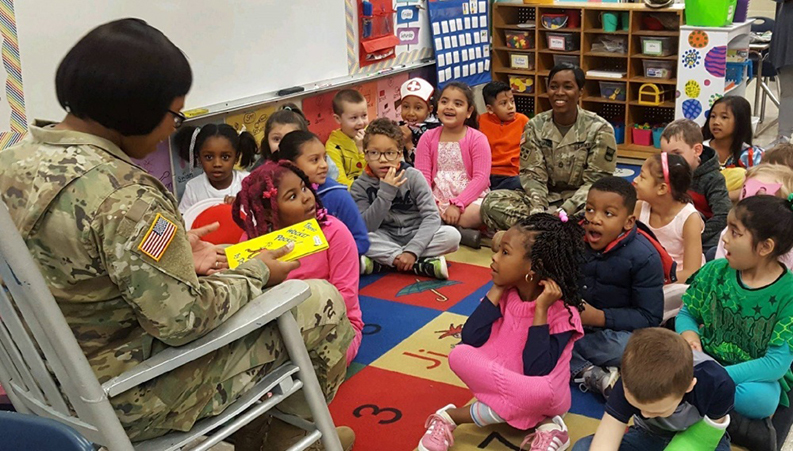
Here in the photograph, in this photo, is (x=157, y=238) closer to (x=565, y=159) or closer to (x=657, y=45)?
(x=565, y=159)

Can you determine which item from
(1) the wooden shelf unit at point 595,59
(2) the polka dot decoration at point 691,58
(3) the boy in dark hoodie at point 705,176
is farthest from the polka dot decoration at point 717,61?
(3) the boy in dark hoodie at point 705,176

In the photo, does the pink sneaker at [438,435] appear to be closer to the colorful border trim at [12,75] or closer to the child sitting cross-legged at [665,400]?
the child sitting cross-legged at [665,400]

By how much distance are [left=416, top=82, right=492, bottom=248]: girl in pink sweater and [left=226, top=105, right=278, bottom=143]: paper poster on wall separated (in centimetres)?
92

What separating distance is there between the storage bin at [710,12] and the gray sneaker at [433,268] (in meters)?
2.99

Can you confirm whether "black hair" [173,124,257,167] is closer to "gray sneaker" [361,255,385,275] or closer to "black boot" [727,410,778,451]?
"gray sneaker" [361,255,385,275]

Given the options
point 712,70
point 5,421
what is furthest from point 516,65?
point 5,421

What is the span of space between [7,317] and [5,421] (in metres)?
0.32

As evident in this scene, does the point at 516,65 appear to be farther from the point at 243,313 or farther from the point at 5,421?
the point at 5,421

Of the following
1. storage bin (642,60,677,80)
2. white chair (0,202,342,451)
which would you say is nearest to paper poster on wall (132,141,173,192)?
white chair (0,202,342,451)

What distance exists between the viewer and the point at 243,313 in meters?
1.71

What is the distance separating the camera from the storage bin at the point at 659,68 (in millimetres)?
5949

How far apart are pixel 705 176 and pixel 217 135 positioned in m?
2.33

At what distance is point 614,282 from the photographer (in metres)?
2.77

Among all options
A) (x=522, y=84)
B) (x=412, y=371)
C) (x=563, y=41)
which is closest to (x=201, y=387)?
(x=412, y=371)
